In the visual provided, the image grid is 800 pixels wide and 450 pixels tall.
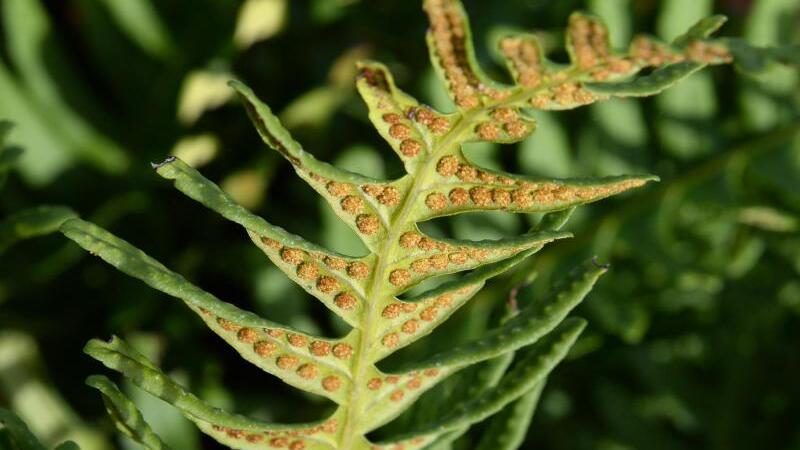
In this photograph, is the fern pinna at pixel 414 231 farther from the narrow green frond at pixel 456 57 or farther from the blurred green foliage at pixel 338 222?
the blurred green foliage at pixel 338 222

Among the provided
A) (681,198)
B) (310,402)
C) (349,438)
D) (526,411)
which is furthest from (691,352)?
(349,438)

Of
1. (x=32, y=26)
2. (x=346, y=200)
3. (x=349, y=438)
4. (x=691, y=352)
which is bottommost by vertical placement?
(x=691, y=352)

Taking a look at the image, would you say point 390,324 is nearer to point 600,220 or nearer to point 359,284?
point 359,284

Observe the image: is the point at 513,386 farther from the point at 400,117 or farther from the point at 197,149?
the point at 197,149

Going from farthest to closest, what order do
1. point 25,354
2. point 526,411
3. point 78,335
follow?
point 78,335 → point 25,354 → point 526,411

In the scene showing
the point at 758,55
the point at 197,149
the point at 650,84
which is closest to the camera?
the point at 650,84

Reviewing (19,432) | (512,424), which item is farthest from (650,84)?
(19,432)

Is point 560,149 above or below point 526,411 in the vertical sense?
above
